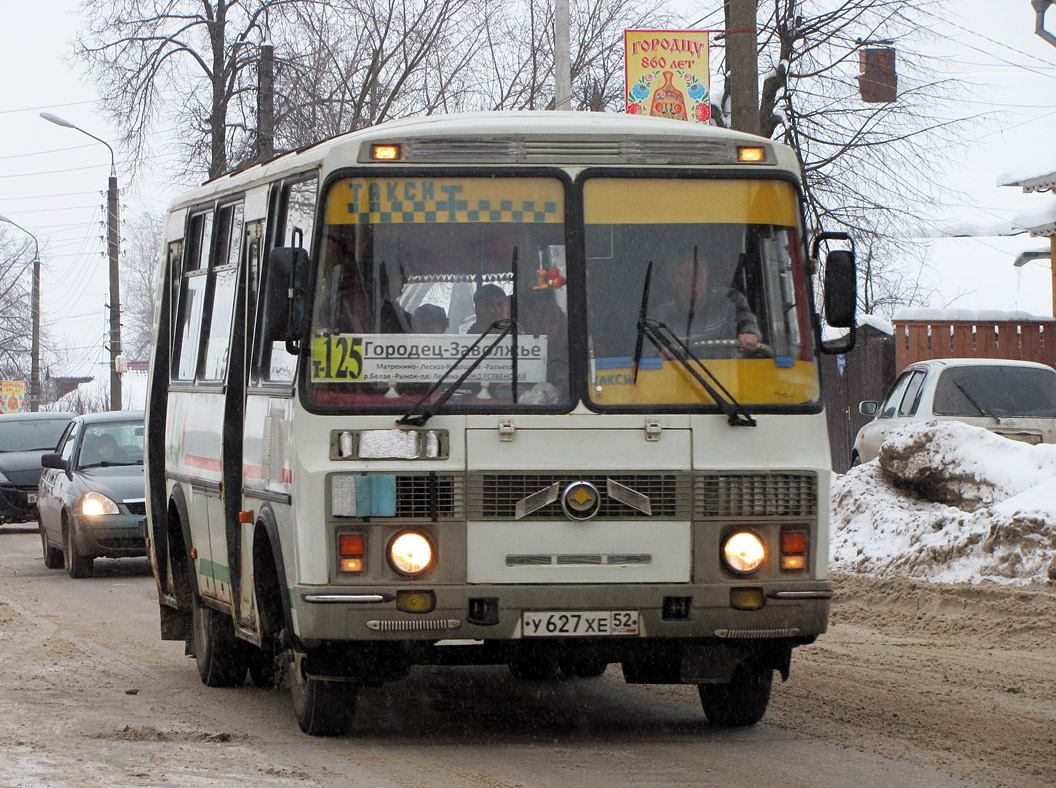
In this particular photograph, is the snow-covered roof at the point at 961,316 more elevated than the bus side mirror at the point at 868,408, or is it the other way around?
the snow-covered roof at the point at 961,316

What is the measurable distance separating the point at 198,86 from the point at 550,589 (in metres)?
26.1

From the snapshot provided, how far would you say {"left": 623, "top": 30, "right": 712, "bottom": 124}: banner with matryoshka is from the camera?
17.1 metres

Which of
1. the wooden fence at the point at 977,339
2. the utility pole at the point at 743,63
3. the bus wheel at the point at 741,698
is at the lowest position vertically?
the bus wheel at the point at 741,698

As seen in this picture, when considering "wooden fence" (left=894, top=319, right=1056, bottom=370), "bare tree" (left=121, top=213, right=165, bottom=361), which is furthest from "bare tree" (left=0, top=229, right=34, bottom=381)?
"wooden fence" (left=894, top=319, right=1056, bottom=370)

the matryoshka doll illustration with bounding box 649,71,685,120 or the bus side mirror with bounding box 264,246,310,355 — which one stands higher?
the matryoshka doll illustration with bounding box 649,71,685,120

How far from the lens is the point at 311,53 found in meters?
31.8

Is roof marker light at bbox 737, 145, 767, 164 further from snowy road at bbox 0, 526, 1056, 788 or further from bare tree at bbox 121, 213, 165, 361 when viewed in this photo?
bare tree at bbox 121, 213, 165, 361

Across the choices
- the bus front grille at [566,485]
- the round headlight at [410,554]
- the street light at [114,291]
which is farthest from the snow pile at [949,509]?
the street light at [114,291]

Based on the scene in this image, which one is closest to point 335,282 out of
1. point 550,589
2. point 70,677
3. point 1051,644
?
point 550,589

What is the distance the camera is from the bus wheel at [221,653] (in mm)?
9688

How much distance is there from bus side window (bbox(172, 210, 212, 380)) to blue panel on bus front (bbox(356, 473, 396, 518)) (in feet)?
9.46

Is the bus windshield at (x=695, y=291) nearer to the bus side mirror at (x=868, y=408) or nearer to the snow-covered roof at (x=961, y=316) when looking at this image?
the bus side mirror at (x=868, y=408)

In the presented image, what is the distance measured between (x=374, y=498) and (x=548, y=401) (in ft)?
2.69

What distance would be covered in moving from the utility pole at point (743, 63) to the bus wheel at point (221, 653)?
716cm
